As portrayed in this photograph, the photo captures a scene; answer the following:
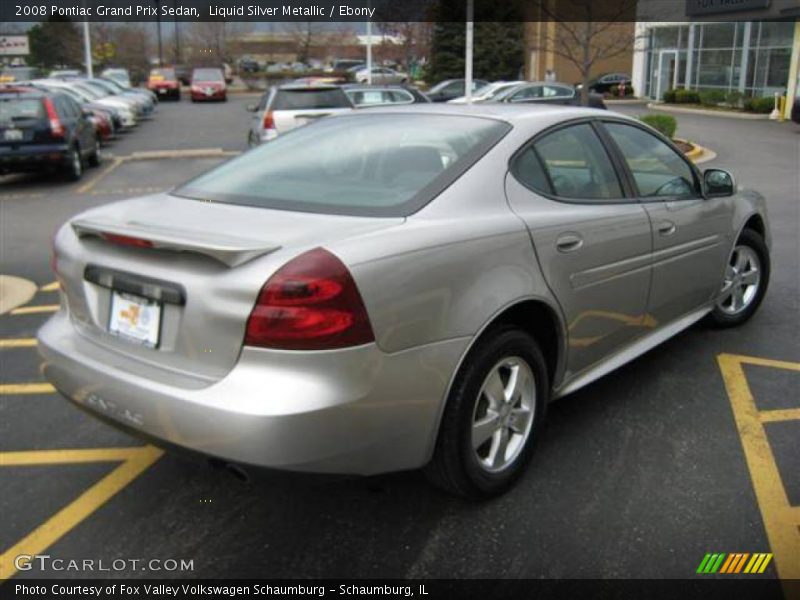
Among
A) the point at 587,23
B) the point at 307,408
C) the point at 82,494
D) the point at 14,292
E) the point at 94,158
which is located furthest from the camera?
the point at 587,23

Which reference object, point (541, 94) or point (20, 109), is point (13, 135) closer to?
point (20, 109)

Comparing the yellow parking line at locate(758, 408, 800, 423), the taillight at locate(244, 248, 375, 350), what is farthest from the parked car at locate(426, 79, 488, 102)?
the taillight at locate(244, 248, 375, 350)

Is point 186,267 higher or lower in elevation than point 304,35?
lower

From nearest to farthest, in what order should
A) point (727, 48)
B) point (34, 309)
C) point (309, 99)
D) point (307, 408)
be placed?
point (307, 408) < point (34, 309) < point (309, 99) < point (727, 48)

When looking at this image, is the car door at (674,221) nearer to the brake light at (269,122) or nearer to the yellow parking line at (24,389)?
the yellow parking line at (24,389)

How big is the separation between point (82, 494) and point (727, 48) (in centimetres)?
3330

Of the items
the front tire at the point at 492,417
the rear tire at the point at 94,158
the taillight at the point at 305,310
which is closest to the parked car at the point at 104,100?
the rear tire at the point at 94,158

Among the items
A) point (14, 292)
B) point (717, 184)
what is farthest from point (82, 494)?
point (14, 292)

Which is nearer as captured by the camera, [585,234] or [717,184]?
[585,234]

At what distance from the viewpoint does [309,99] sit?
13.2m

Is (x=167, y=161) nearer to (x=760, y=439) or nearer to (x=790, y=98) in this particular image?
(x=760, y=439)

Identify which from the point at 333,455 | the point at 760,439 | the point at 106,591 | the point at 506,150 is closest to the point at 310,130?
the point at 506,150

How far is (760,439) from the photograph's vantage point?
145 inches

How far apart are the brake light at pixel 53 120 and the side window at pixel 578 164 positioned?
11.7 meters
